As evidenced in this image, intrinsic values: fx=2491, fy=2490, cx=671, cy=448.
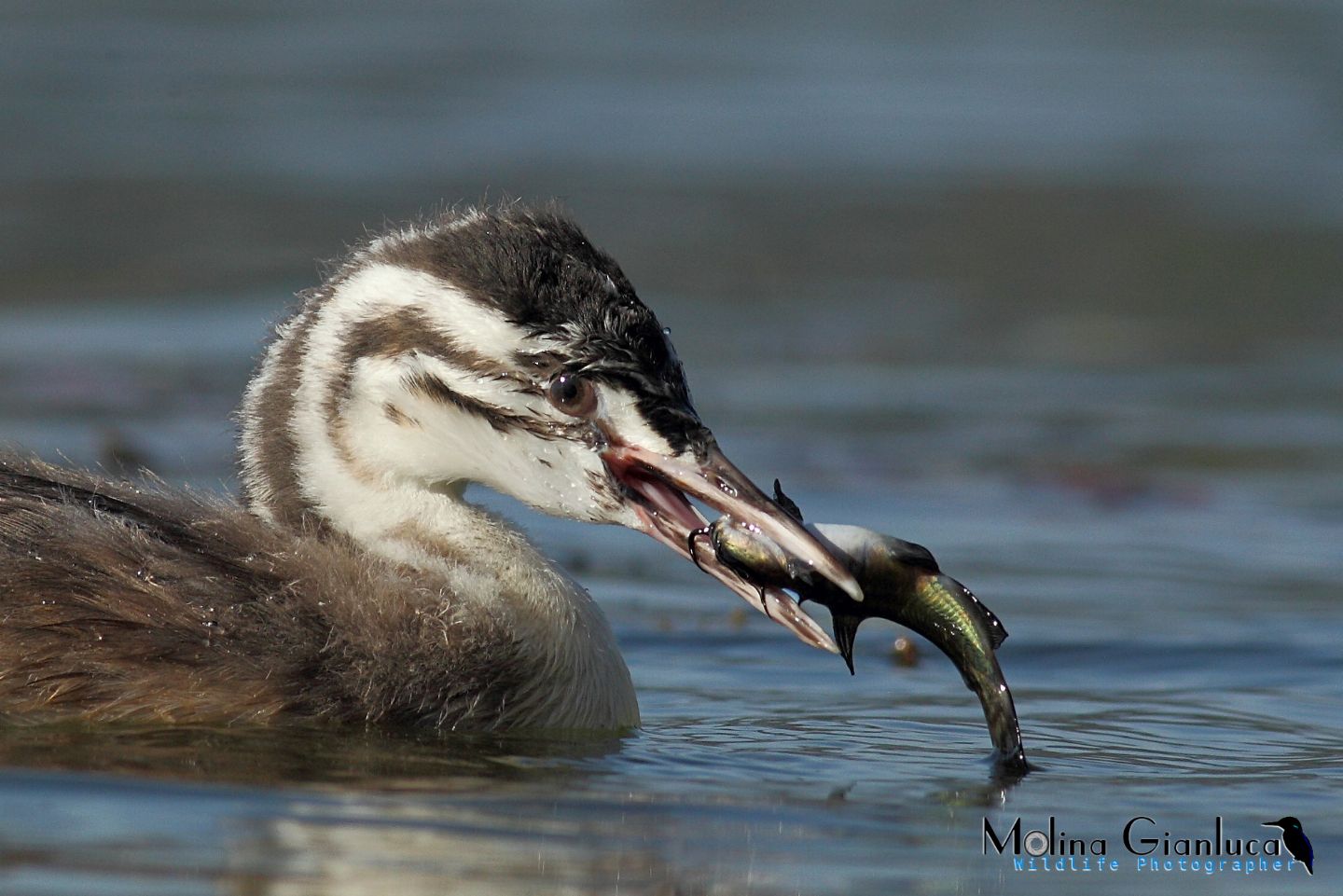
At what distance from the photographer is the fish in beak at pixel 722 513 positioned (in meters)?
7.80

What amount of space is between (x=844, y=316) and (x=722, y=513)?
997 centimetres

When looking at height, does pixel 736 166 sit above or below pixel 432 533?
above

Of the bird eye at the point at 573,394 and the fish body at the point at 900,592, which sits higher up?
the bird eye at the point at 573,394

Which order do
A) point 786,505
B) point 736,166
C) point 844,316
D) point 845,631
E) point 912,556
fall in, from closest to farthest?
point 912,556
point 845,631
point 786,505
point 844,316
point 736,166

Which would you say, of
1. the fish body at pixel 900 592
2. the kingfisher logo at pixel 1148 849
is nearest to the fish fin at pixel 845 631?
the fish body at pixel 900 592

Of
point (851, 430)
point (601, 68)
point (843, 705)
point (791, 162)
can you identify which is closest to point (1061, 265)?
point (791, 162)

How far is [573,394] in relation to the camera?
26.6 feet

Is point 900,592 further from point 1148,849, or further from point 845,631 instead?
point 1148,849

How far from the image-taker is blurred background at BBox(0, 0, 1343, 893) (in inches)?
310

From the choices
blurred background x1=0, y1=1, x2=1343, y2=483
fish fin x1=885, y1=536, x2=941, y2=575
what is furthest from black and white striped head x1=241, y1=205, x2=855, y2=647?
blurred background x1=0, y1=1, x2=1343, y2=483

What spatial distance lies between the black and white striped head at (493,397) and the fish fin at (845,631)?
300 millimetres

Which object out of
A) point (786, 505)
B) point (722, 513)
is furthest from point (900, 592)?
point (722, 513)

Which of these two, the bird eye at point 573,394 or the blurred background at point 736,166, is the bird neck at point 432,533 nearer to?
the bird eye at point 573,394

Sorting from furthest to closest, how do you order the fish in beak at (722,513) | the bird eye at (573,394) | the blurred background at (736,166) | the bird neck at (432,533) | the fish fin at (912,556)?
the blurred background at (736,166) → the bird neck at (432,533) → the bird eye at (573,394) → the fish fin at (912,556) → the fish in beak at (722,513)
